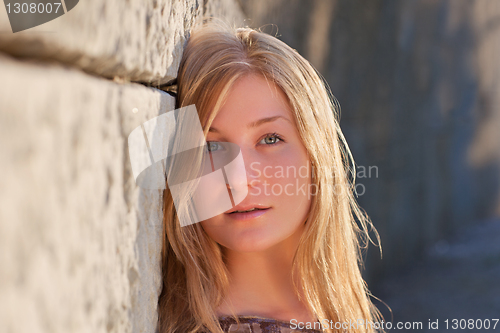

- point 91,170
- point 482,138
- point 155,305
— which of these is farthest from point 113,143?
point 482,138

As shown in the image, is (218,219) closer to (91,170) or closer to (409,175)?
(91,170)

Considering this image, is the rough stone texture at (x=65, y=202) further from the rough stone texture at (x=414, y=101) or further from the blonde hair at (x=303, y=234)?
the rough stone texture at (x=414, y=101)

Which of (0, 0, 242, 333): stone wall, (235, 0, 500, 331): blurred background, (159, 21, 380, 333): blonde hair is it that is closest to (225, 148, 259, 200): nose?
(159, 21, 380, 333): blonde hair

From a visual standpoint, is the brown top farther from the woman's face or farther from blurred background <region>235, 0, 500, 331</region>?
blurred background <region>235, 0, 500, 331</region>

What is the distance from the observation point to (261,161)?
1.00 meters

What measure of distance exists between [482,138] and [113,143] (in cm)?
530

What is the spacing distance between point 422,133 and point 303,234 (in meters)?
3.42

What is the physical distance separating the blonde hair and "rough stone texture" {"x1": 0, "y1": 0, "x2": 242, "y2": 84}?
182 millimetres

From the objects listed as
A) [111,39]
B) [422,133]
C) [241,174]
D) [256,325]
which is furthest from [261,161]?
[422,133]

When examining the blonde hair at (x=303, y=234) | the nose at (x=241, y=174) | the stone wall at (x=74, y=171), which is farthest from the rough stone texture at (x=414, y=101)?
the stone wall at (x=74, y=171)

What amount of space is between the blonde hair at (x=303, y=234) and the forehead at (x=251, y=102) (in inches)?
0.7

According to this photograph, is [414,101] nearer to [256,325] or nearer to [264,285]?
[264,285]

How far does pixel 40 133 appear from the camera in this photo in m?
0.30

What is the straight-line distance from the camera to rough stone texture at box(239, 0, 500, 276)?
3354mm
